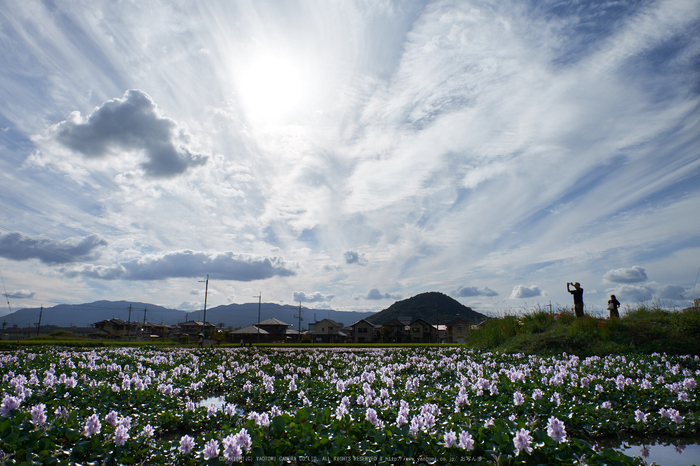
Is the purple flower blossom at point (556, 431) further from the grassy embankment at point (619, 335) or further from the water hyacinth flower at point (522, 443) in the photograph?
the grassy embankment at point (619, 335)

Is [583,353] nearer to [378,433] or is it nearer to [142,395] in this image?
[378,433]

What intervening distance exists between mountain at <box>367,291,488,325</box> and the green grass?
102475 millimetres

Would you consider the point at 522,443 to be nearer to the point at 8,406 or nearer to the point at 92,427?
the point at 92,427

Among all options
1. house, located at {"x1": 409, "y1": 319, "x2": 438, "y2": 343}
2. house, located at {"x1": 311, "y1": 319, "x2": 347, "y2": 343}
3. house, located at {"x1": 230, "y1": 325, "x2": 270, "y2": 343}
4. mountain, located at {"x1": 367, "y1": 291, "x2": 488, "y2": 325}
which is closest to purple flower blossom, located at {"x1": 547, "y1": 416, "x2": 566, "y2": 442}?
house, located at {"x1": 230, "y1": 325, "x2": 270, "y2": 343}

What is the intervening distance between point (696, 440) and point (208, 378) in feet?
34.1

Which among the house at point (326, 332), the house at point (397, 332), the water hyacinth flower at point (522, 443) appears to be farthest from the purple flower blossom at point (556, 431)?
the house at point (326, 332)

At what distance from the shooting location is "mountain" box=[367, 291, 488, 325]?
386 feet

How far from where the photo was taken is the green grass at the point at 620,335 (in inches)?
488

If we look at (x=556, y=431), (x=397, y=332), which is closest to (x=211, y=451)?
A: (x=556, y=431)

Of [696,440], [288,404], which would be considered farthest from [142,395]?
[696,440]

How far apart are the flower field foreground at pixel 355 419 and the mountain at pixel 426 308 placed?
363 feet

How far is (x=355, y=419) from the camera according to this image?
16.7ft

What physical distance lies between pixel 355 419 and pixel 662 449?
4.25 meters

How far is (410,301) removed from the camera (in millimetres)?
135500
